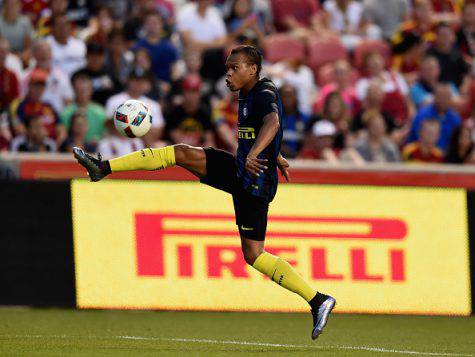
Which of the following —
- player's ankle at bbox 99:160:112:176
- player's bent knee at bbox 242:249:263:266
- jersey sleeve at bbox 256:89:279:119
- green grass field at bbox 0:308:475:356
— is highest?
jersey sleeve at bbox 256:89:279:119

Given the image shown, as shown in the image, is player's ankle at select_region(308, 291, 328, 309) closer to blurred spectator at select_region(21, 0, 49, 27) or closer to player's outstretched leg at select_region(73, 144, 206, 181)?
player's outstretched leg at select_region(73, 144, 206, 181)

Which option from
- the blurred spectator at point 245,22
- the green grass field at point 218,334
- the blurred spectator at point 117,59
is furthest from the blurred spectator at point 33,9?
the green grass field at point 218,334

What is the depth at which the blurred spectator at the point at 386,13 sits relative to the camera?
17.9 metres

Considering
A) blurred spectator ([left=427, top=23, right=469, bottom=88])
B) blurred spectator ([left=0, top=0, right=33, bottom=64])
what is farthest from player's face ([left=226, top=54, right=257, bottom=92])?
blurred spectator ([left=427, top=23, right=469, bottom=88])

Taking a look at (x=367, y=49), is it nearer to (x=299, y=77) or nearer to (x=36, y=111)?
(x=299, y=77)

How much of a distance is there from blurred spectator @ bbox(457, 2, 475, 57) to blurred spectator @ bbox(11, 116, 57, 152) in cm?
666

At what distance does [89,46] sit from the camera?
14.8 m

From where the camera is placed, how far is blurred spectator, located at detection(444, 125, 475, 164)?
1379cm

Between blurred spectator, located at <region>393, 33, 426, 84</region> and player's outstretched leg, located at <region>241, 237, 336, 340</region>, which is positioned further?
blurred spectator, located at <region>393, 33, 426, 84</region>

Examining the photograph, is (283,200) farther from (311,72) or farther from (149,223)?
(311,72)

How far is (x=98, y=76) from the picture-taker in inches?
582

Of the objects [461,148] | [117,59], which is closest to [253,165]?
[461,148]

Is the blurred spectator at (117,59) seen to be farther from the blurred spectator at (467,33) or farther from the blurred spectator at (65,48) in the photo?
the blurred spectator at (467,33)

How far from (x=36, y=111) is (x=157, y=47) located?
2.47 m
